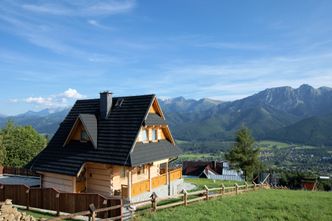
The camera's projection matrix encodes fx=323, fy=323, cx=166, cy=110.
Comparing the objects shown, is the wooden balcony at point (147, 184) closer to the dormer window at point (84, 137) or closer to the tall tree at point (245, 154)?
the dormer window at point (84, 137)

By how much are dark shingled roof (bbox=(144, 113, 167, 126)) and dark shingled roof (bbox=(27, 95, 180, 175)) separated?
0.87 meters

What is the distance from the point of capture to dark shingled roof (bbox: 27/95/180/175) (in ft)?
76.5

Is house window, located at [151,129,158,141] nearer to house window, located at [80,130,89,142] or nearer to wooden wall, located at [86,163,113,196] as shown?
wooden wall, located at [86,163,113,196]

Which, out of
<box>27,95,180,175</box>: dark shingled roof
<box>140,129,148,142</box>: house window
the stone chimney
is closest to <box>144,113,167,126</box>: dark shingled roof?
<box>27,95,180,175</box>: dark shingled roof

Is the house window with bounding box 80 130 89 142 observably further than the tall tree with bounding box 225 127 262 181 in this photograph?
No

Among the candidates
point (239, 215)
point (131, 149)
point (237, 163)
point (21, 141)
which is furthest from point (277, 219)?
point (21, 141)

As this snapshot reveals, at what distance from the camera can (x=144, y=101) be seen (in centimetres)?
2625

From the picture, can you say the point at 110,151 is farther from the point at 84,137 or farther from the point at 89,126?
the point at 84,137

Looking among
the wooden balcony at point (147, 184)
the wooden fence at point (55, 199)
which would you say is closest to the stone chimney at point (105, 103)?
the wooden balcony at point (147, 184)

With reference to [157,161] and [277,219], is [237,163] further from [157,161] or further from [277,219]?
[277,219]

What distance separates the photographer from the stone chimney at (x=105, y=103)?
27078 mm

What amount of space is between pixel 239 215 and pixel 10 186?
15.4 metres

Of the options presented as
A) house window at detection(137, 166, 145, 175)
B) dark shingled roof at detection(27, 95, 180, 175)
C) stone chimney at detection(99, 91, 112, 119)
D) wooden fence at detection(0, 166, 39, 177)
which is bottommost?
wooden fence at detection(0, 166, 39, 177)

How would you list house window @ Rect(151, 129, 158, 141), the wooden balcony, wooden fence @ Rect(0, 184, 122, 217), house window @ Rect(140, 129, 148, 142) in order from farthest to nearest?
house window @ Rect(151, 129, 158, 141)
house window @ Rect(140, 129, 148, 142)
the wooden balcony
wooden fence @ Rect(0, 184, 122, 217)
